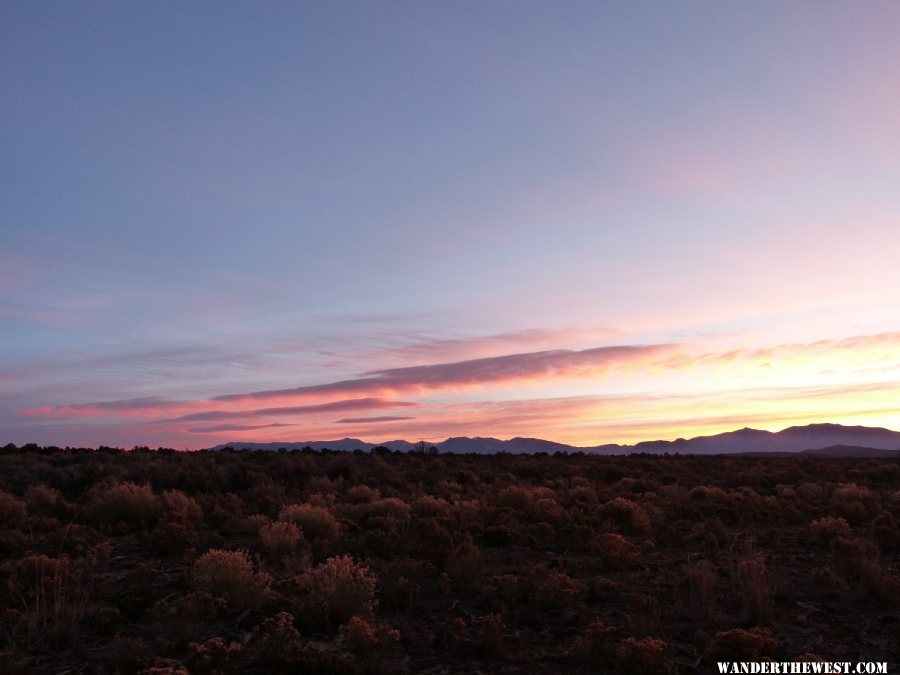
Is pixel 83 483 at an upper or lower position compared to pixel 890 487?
Result: upper

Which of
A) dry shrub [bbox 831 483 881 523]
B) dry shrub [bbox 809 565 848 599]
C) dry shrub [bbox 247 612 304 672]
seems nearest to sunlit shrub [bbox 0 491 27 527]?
dry shrub [bbox 247 612 304 672]

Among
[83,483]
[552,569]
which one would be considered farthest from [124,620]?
[83,483]

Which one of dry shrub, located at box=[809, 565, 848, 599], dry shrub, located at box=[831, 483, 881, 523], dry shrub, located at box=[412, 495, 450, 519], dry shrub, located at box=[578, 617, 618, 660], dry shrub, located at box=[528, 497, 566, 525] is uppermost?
dry shrub, located at box=[412, 495, 450, 519]

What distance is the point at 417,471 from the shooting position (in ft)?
103

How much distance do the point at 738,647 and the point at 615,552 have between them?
5232 millimetres

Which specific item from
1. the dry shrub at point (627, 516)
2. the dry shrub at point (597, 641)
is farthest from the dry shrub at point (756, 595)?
the dry shrub at point (627, 516)

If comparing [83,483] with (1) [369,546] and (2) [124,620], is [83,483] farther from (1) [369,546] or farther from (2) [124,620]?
(2) [124,620]

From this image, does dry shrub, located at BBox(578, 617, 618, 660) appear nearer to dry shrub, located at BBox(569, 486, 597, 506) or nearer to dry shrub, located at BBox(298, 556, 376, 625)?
dry shrub, located at BBox(298, 556, 376, 625)

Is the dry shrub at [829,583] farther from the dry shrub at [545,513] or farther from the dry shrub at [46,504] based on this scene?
the dry shrub at [46,504]

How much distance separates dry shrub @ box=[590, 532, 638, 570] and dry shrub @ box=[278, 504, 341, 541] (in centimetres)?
542

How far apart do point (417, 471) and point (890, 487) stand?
2124 centimetres

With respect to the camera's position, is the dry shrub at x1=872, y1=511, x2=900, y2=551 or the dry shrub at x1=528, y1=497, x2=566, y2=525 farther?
the dry shrub at x1=528, y1=497, x2=566, y2=525

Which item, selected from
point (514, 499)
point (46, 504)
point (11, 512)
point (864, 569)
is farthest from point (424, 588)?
point (46, 504)

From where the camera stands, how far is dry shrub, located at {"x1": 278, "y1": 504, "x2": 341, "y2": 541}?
46.0 feet
